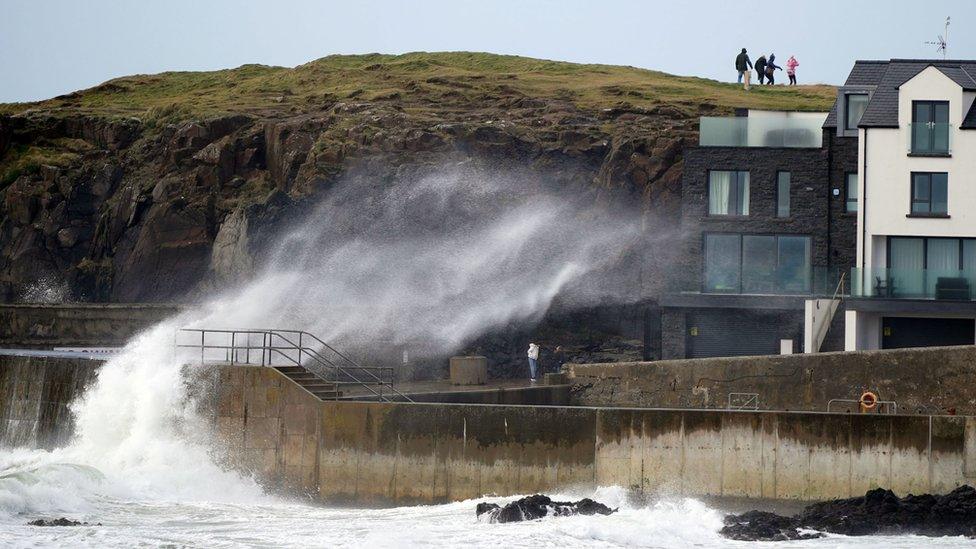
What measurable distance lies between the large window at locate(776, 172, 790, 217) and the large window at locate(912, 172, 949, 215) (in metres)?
4.59

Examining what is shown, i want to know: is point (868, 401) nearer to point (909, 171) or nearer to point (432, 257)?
point (909, 171)

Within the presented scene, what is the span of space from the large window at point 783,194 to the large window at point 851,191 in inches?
69.3

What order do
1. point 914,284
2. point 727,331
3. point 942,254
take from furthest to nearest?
point 727,331
point 942,254
point 914,284

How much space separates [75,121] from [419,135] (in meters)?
21.3

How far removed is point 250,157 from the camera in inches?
2295

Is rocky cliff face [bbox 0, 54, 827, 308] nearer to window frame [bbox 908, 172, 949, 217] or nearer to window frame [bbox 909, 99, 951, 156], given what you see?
window frame [bbox 908, 172, 949, 217]

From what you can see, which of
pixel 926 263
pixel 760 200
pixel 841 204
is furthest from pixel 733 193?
pixel 926 263

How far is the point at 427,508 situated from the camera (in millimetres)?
28609

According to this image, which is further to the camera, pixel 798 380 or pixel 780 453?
A: pixel 798 380

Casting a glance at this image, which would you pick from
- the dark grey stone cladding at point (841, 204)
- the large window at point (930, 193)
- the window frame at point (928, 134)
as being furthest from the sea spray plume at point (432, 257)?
the window frame at point (928, 134)

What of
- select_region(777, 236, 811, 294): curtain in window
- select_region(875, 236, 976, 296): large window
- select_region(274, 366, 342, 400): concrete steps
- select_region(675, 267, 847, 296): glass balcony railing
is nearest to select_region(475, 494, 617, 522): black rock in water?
select_region(274, 366, 342, 400): concrete steps

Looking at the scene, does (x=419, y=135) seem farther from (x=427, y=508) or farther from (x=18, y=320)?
(x=427, y=508)

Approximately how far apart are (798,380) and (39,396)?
18134 millimetres

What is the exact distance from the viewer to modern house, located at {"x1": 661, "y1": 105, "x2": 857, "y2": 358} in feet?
143
